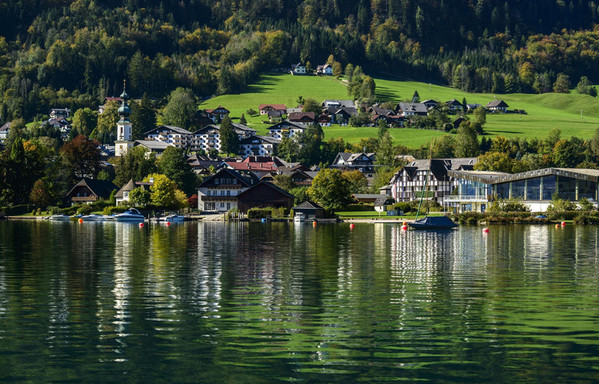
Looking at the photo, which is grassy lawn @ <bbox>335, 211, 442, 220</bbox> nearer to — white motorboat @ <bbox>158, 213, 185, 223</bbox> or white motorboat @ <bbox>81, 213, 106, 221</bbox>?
white motorboat @ <bbox>158, 213, 185, 223</bbox>

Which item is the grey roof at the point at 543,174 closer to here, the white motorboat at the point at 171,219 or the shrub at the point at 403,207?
the shrub at the point at 403,207

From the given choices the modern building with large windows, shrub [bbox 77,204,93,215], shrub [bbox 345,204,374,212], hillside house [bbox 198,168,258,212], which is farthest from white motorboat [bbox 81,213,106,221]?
the modern building with large windows

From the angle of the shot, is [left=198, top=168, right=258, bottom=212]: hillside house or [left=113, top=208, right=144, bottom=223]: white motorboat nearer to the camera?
[left=113, top=208, right=144, bottom=223]: white motorboat

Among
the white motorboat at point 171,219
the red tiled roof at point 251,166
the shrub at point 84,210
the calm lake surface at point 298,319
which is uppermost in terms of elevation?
the red tiled roof at point 251,166

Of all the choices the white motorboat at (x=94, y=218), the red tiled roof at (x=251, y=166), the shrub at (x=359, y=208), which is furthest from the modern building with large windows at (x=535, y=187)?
the red tiled roof at (x=251, y=166)

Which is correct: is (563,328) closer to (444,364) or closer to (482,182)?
(444,364)

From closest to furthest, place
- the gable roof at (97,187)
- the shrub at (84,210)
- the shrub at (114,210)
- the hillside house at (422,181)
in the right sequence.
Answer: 1. the shrub at (114,210)
2. the shrub at (84,210)
3. the gable roof at (97,187)
4. the hillside house at (422,181)

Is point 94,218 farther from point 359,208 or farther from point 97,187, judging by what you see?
point 359,208
